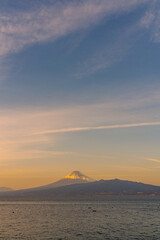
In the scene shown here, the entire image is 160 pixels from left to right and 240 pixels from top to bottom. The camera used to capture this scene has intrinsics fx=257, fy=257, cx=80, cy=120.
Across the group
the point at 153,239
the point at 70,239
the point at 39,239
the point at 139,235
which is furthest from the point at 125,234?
the point at 39,239

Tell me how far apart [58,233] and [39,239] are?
861 cm

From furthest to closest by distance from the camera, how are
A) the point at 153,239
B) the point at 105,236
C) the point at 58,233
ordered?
the point at 58,233 < the point at 105,236 < the point at 153,239

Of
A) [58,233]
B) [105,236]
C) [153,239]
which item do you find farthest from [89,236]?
[153,239]

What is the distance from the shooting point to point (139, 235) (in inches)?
2329

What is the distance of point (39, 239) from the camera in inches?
2151

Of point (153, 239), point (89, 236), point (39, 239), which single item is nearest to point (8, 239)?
point (39, 239)

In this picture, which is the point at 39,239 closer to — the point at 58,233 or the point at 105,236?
the point at 58,233

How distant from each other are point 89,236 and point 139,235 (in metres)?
11.6

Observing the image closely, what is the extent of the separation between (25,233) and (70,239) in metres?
13.7

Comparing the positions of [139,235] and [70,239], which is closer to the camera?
[70,239]

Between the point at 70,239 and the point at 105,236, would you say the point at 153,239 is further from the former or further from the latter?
the point at 70,239

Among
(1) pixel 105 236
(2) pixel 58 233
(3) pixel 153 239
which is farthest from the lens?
(2) pixel 58 233

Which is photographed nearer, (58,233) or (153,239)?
(153,239)

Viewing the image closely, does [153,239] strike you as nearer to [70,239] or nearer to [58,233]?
[70,239]
